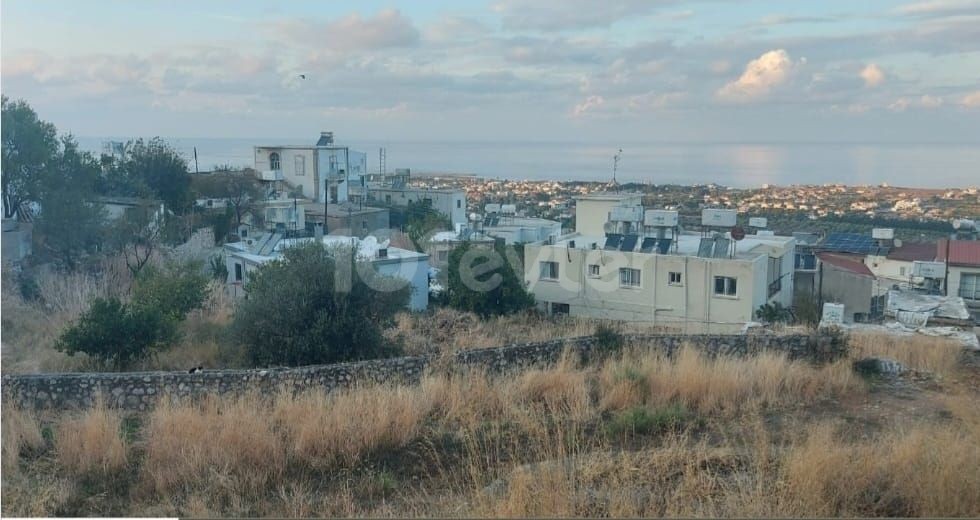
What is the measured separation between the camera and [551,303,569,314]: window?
23.0 metres

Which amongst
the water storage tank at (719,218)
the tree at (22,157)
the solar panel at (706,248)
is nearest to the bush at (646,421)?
the solar panel at (706,248)

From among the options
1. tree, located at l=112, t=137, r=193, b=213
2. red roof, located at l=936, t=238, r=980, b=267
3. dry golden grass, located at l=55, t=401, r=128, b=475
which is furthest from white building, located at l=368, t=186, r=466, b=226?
dry golden grass, located at l=55, t=401, r=128, b=475

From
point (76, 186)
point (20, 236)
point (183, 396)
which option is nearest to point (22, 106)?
point (76, 186)

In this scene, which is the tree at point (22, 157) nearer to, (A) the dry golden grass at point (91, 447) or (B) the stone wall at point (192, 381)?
(B) the stone wall at point (192, 381)

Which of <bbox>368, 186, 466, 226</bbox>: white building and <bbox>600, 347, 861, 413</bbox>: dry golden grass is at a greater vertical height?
<bbox>368, 186, 466, 226</bbox>: white building

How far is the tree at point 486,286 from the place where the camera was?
1967 cm

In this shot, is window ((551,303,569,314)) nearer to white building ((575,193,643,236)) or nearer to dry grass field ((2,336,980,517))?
white building ((575,193,643,236))

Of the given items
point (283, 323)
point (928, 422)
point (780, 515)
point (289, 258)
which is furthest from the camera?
point (289, 258)

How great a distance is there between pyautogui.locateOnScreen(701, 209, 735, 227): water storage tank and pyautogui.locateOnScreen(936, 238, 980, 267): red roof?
7.59m

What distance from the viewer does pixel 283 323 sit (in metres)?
10.8

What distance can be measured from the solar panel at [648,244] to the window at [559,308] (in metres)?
2.99

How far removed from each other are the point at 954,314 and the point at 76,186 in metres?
22.8

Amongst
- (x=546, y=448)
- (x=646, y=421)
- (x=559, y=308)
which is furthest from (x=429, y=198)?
(x=546, y=448)

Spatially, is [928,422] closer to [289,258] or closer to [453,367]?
[453,367]
